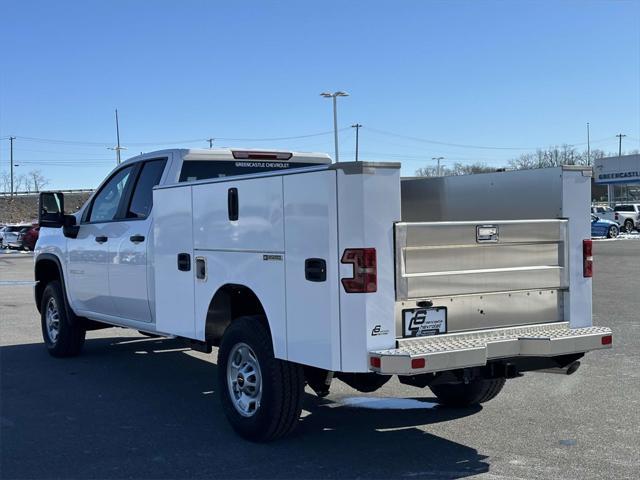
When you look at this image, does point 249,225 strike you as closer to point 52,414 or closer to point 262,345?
point 262,345

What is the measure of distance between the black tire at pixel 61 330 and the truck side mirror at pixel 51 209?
3.13 ft

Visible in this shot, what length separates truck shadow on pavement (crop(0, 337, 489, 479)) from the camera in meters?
5.03

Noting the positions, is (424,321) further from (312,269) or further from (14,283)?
(14,283)

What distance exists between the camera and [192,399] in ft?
23.3

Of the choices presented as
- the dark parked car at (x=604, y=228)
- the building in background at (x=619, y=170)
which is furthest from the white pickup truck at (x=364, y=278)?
the building in background at (x=619, y=170)

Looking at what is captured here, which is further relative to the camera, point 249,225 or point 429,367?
point 249,225

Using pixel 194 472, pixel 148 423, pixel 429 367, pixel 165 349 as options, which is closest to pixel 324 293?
pixel 429 367

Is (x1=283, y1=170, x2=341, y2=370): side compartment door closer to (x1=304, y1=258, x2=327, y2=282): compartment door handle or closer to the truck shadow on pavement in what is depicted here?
(x1=304, y1=258, x2=327, y2=282): compartment door handle

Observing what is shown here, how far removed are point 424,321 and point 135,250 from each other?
3515 mm

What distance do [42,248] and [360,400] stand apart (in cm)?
485

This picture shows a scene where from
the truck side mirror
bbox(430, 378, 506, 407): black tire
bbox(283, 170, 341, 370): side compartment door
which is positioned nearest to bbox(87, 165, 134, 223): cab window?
the truck side mirror

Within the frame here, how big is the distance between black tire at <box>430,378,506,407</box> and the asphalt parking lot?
0.34 feet

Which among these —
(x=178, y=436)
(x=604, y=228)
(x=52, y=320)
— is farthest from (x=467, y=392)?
(x=604, y=228)

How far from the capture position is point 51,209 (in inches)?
342
